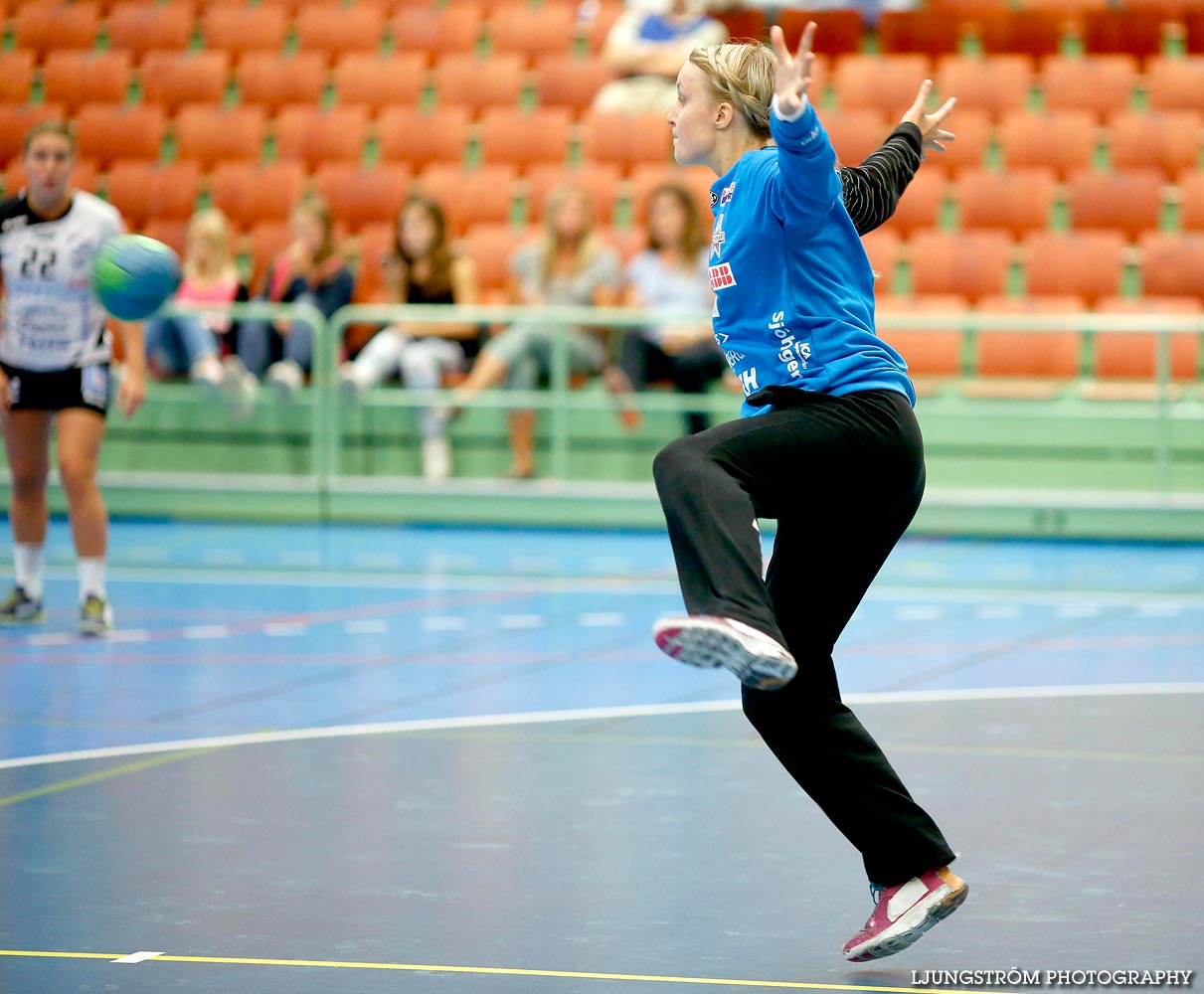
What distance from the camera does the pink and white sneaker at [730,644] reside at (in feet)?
10.7

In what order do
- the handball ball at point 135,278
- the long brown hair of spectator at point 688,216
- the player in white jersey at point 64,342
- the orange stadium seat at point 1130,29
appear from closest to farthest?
the handball ball at point 135,278 → the player in white jersey at point 64,342 → the long brown hair of spectator at point 688,216 → the orange stadium seat at point 1130,29

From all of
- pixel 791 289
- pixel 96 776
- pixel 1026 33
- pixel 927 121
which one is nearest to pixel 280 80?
pixel 1026 33

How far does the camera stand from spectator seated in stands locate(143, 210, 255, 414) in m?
12.4

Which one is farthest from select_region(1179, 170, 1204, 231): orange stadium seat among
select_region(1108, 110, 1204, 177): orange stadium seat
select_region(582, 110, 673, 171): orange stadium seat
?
select_region(582, 110, 673, 171): orange stadium seat

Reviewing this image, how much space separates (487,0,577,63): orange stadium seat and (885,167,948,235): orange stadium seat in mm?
3395

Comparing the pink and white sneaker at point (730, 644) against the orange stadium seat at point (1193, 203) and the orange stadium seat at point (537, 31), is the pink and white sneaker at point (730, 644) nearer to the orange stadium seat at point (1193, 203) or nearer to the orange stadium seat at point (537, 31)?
the orange stadium seat at point (1193, 203)

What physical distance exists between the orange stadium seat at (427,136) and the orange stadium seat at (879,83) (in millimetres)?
2905

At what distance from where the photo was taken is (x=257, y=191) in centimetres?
1437

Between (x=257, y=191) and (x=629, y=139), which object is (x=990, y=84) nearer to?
(x=629, y=139)

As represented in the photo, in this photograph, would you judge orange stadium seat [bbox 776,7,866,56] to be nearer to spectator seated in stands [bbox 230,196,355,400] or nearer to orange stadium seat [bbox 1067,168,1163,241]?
orange stadium seat [bbox 1067,168,1163,241]

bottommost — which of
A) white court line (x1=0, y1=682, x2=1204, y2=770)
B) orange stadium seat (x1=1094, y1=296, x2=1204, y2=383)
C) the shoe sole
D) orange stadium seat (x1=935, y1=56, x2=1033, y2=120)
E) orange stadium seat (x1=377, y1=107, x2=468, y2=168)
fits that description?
white court line (x1=0, y1=682, x2=1204, y2=770)

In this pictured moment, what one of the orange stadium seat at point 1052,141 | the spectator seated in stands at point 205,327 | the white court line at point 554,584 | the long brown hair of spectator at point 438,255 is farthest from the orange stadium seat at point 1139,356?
the spectator seated in stands at point 205,327

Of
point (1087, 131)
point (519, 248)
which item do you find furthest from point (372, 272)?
point (1087, 131)

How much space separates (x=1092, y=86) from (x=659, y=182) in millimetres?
3145
